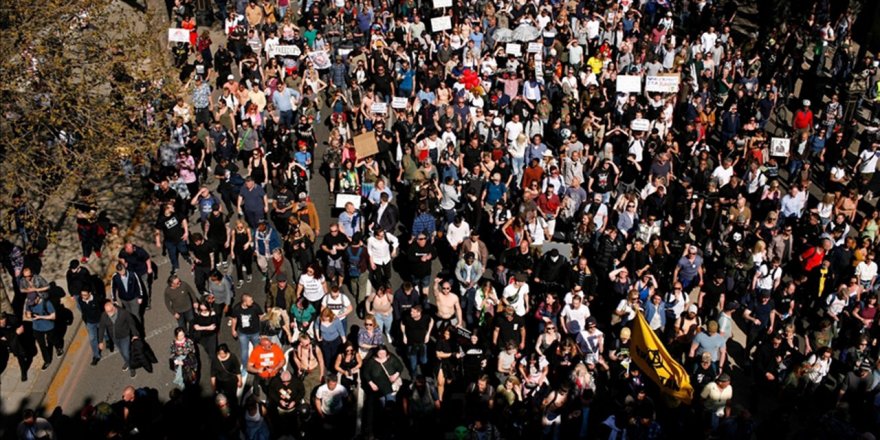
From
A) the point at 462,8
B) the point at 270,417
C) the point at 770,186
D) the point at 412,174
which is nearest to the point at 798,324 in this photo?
the point at 770,186

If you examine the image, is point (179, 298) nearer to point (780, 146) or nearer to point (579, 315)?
point (579, 315)

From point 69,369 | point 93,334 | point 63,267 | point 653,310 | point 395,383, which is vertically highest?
point 653,310

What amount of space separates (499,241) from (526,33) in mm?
8867

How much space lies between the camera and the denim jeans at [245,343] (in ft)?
46.8

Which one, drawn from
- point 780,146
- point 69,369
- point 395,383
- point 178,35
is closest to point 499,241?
point 395,383

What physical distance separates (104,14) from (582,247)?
977 cm

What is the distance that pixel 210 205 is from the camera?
17188 millimetres

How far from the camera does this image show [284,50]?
75.4 ft

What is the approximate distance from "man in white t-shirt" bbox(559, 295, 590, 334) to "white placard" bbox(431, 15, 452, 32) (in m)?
12.0

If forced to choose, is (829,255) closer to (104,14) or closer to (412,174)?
(412,174)

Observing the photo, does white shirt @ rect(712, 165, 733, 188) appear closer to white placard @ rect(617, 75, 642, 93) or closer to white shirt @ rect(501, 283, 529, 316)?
white placard @ rect(617, 75, 642, 93)

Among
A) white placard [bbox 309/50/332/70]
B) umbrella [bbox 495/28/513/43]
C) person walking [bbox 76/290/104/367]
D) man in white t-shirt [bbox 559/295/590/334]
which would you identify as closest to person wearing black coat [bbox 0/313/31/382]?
person walking [bbox 76/290/104/367]

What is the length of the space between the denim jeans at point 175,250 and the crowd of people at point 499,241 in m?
0.09

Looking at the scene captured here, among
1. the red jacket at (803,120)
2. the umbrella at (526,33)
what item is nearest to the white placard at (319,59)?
the umbrella at (526,33)
